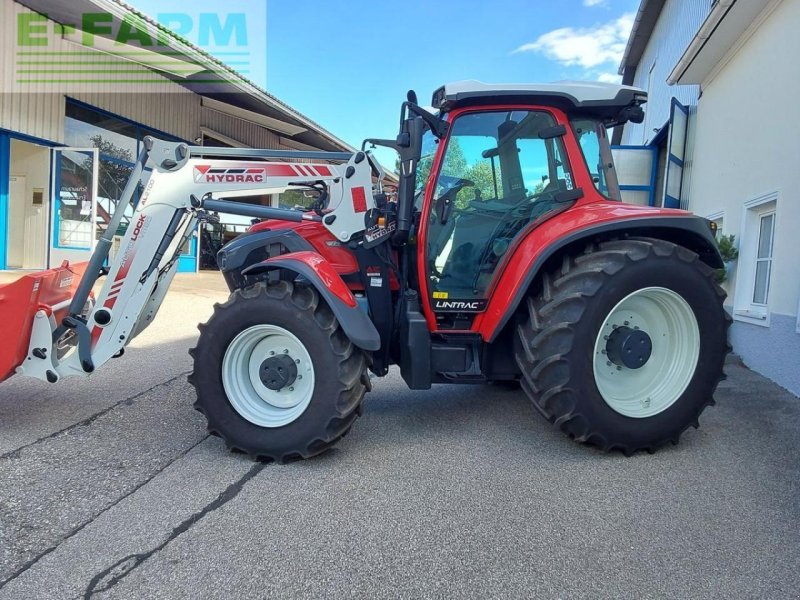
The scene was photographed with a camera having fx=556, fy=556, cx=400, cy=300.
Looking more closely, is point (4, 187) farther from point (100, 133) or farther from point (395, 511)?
point (395, 511)

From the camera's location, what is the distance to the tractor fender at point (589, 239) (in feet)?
10.7

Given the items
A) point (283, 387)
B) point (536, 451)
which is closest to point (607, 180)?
point (536, 451)

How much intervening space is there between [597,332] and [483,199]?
1.15 metres

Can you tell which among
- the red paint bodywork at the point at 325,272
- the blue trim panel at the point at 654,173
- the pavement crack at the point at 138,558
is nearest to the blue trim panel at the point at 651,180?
the blue trim panel at the point at 654,173

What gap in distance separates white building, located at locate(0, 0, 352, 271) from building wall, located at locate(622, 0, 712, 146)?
26.6 ft

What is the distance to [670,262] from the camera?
3352 millimetres

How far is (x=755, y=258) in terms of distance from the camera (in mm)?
6137

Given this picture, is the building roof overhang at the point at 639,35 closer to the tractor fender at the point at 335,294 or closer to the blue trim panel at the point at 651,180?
the blue trim panel at the point at 651,180

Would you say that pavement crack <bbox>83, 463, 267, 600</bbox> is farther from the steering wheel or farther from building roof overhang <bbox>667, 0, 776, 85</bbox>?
building roof overhang <bbox>667, 0, 776, 85</bbox>

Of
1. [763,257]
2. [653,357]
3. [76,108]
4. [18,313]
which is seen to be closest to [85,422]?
[18,313]

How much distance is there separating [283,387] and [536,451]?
1628 millimetres

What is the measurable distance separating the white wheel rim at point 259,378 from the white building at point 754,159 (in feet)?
13.8

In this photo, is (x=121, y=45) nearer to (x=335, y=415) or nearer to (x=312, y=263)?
(x=312, y=263)

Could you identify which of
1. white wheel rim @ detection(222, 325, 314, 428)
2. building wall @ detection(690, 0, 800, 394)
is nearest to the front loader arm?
white wheel rim @ detection(222, 325, 314, 428)
